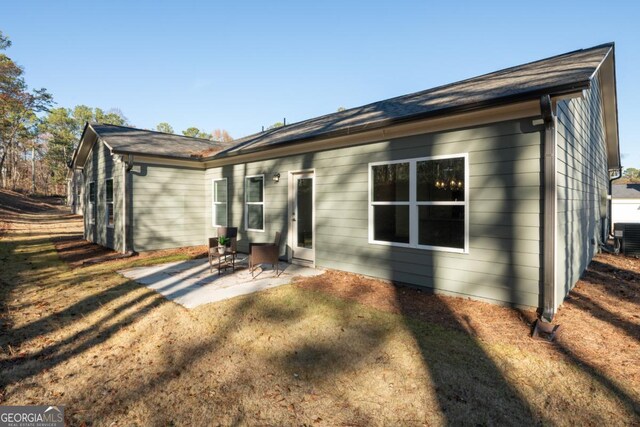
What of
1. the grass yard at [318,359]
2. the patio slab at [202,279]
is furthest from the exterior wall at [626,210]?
the patio slab at [202,279]

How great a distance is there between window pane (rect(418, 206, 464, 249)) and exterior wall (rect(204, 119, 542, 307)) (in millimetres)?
177

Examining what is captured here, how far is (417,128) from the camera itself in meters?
5.48

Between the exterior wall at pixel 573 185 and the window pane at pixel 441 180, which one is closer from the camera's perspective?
the exterior wall at pixel 573 185

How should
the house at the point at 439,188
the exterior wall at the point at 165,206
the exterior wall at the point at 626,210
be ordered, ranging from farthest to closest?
the exterior wall at the point at 626,210 < the exterior wall at the point at 165,206 < the house at the point at 439,188

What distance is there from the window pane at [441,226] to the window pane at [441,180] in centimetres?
18

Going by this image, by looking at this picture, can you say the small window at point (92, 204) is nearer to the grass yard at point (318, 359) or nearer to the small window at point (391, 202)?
the grass yard at point (318, 359)

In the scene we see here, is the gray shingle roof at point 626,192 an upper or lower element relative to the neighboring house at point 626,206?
upper

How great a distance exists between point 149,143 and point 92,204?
3.87m

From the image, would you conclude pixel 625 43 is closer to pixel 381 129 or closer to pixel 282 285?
pixel 381 129

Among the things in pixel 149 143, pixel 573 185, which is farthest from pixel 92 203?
pixel 573 185

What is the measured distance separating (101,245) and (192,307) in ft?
28.4

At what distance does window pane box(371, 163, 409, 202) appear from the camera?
5.80 metres

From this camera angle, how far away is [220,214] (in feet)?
34.0

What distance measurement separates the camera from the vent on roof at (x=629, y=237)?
31.6ft
